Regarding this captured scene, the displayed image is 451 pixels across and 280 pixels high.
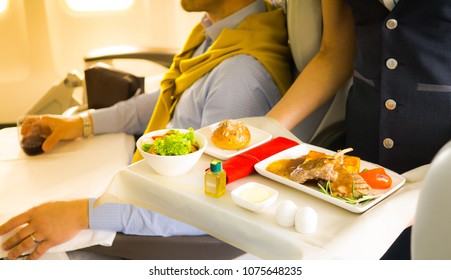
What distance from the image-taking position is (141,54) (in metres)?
1.85

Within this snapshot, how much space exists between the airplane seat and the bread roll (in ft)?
1.19

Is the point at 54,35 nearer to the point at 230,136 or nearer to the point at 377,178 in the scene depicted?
the point at 230,136

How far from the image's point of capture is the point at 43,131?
1.49 m

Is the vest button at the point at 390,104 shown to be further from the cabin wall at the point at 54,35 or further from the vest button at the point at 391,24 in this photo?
the cabin wall at the point at 54,35

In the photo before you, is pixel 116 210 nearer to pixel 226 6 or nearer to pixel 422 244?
pixel 226 6

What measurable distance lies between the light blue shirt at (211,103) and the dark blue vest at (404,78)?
1.03 feet

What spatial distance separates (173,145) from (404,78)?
0.41 metres

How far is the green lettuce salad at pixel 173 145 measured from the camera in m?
0.73

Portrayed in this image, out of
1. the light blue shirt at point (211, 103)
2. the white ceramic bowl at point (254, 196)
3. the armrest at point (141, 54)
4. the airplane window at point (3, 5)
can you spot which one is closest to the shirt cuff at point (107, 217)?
the light blue shirt at point (211, 103)

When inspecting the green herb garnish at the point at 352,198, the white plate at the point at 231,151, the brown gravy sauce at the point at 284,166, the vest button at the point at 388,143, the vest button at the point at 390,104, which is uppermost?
the vest button at the point at 390,104

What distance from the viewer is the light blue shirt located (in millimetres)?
1091

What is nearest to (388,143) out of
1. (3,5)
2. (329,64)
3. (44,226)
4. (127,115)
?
(329,64)

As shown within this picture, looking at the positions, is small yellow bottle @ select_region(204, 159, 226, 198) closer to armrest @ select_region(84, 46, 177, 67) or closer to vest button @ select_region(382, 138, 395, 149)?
vest button @ select_region(382, 138, 395, 149)

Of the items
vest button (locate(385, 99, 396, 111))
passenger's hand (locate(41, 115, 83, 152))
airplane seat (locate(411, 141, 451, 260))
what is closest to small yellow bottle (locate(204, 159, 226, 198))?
airplane seat (locate(411, 141, 451, 260))
